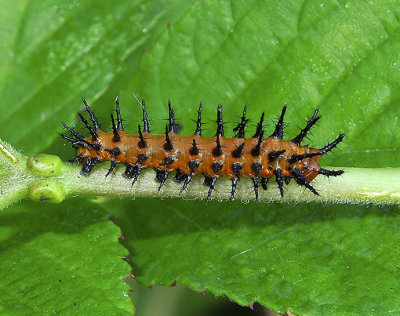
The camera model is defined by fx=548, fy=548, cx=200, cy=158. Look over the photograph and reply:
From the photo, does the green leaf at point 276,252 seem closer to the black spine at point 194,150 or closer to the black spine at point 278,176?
the black spine at point 278,176

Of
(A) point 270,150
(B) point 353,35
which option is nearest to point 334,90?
(B) point 353,35

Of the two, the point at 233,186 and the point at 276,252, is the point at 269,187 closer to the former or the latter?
the point at 233,186

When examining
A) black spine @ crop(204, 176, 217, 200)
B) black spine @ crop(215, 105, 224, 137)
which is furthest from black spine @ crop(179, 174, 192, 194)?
black spine @ crop(215, 105, 224, 137)

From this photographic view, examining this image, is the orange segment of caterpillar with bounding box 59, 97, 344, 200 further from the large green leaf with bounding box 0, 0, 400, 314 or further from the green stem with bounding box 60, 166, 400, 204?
the large green leaf with bounding box 0, 0, 400, 314

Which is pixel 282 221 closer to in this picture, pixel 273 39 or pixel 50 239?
pixel 273 39

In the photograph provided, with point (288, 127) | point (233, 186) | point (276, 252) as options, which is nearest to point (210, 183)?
point (233, 186)

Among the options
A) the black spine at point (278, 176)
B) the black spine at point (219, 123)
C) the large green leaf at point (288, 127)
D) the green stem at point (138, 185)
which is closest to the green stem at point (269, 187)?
the green stem at point (138, 185)
